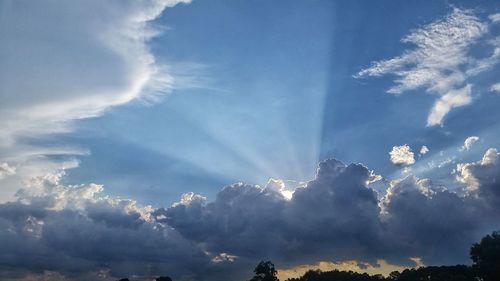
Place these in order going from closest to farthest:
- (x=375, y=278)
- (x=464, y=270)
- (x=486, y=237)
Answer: (x=464, y=270) < (x=486, y=237) < (x=375, y=278)

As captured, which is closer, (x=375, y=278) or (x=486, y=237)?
(x=486, y=237)

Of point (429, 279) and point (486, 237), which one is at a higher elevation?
point (486, 237)

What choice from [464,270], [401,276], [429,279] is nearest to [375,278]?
[401,276]

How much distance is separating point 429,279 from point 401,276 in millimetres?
17482

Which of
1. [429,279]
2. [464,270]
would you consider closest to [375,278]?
[429,279]

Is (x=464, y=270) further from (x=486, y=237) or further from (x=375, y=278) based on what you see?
(x=375, y=278)

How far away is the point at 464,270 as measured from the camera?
167000mm

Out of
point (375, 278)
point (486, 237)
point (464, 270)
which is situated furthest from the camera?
point (375, 278)

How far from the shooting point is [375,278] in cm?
19875

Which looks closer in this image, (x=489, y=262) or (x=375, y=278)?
(x=489, y=262)

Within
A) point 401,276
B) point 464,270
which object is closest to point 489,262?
point 464,270

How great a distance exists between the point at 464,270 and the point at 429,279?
13500 millimetres

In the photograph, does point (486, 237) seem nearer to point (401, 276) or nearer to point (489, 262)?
point (489, 262)

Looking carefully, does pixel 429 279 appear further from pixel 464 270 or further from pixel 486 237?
pixel 486 237
